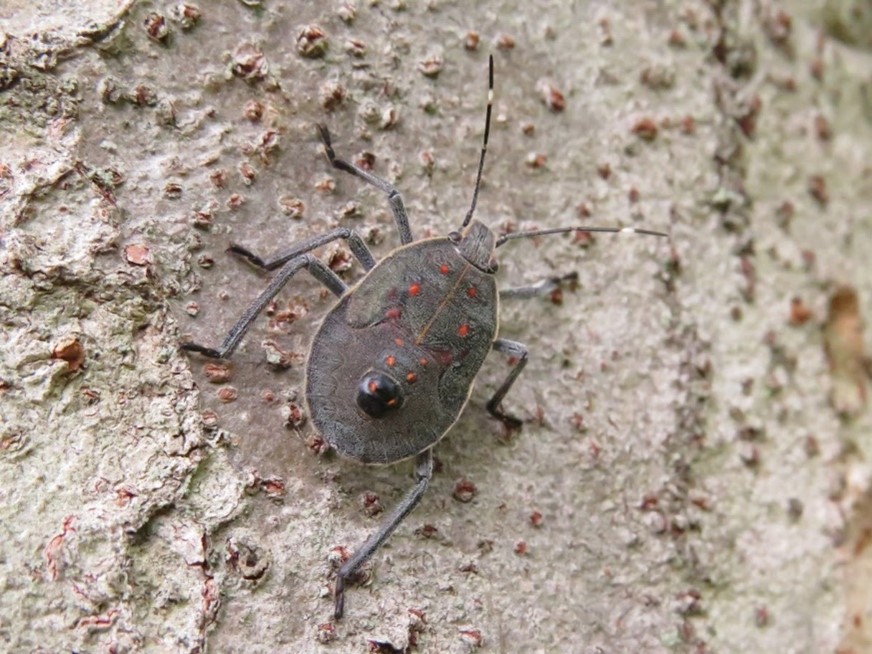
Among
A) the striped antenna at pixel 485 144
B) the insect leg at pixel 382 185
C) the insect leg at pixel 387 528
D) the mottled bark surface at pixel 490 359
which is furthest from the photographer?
the striped antenna at pixel 485 144

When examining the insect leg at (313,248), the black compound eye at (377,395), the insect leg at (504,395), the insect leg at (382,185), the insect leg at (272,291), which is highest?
the insect leg at (382,185)

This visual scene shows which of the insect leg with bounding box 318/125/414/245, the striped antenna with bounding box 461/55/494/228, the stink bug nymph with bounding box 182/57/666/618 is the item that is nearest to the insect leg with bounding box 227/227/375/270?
the stink bug nymph with bounding box 182/57/666/618

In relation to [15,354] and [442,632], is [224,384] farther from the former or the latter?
[442,632]

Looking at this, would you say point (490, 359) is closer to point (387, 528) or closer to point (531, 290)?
point (531, 290)

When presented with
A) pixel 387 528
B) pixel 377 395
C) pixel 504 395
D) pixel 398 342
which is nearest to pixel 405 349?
pixel 398 342

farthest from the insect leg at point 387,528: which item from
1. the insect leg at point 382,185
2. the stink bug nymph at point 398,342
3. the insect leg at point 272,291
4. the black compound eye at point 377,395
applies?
the insect leg at point 382,185

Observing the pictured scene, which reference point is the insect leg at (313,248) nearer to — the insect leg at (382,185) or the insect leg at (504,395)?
the insect leg at (382,185)
